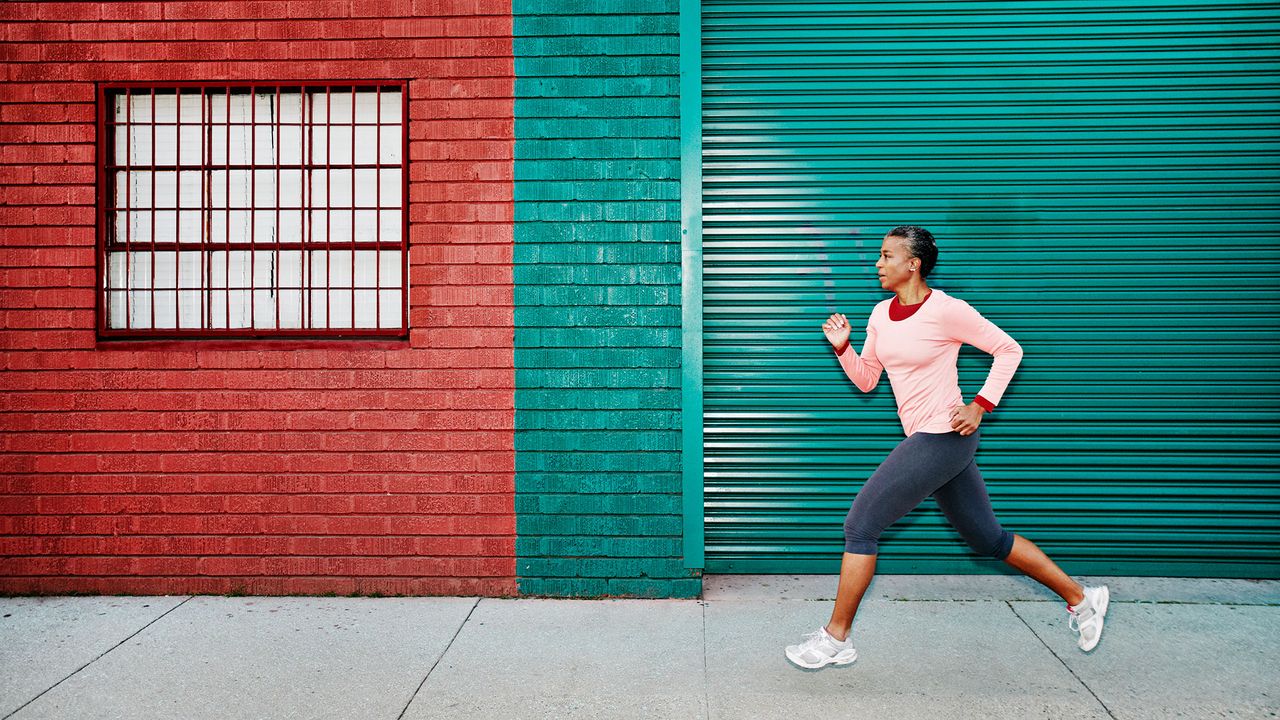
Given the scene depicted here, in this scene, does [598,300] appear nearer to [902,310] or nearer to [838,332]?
[838,332]

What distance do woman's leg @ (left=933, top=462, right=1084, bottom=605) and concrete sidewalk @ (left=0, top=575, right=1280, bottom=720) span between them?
45 cm

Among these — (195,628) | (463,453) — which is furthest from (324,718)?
(463,453)

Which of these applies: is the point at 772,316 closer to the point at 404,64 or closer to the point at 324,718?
the point at 404,64

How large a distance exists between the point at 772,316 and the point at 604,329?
111 cm

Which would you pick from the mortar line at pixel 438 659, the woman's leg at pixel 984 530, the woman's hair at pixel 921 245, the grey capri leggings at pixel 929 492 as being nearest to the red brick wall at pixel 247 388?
the mortar line at pixel 438 659

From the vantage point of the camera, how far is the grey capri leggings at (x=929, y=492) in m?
3.71

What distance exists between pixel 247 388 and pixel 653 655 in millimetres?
2903

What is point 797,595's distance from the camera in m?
5.05

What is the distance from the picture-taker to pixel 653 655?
4.15 metres

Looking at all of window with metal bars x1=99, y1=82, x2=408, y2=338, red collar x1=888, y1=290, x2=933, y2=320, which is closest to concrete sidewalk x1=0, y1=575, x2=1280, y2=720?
red collar x1=888, y1=290, x2=933, y2=320

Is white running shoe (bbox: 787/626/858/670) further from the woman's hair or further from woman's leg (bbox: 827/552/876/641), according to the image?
the woman's hair

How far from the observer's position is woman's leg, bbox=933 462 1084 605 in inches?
151

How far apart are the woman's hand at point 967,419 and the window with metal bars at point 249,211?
3229 millimetres

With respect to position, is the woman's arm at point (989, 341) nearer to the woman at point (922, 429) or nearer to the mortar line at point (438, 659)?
the woman at point (922, 429)
